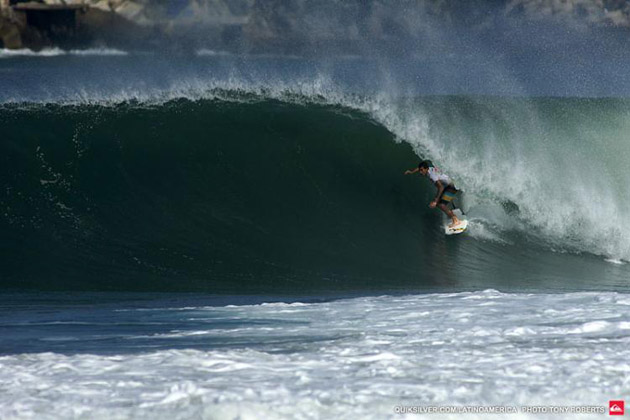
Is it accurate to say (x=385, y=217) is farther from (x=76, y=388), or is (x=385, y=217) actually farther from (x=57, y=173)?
(x=76, y=388)

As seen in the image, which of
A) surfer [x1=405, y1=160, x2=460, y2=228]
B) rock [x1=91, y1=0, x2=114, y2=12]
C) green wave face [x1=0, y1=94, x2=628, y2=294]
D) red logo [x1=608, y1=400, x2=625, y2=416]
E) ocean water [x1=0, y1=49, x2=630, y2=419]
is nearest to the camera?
red logo [x1=608, y1=400, x2=625, y2=416]

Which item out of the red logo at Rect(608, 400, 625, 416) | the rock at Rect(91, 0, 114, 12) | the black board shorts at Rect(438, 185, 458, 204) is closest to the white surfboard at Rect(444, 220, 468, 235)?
the black board shorts at Rect(438, 185, 458, 204)

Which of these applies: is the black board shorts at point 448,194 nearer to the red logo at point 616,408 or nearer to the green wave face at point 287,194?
the green wave face at point 287,194

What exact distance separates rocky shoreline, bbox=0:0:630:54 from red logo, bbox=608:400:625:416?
98.0ft

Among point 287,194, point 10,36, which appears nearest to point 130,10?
point 10,36

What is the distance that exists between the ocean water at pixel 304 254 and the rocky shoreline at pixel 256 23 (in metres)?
19.7

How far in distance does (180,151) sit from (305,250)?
3457mm

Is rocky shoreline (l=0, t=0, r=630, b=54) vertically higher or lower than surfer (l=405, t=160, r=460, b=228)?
higher

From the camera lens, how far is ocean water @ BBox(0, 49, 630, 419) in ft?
19.8

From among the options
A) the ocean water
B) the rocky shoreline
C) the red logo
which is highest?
the rocky shoreline

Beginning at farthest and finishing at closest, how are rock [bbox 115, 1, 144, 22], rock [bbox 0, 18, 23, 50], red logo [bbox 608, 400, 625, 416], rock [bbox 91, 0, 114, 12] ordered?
1. rock [bbox 91, 0, 114, 12]
2. rock [bbox 115, 1, 144, 22]
3. rock [bbox 0, 18, 23, 50]
4. red logo [bbox 608, 400, 625, 416]

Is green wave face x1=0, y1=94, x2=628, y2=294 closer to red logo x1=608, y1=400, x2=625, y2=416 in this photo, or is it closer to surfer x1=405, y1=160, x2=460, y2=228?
surfer x1=405, y1=160, x2=460, y2=228

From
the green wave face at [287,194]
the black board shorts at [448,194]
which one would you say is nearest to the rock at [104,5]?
the green wave face at [287,194]

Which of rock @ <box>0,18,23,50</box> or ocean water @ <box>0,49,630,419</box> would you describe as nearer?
ocean water @ <box>0,49,630,419</box>
